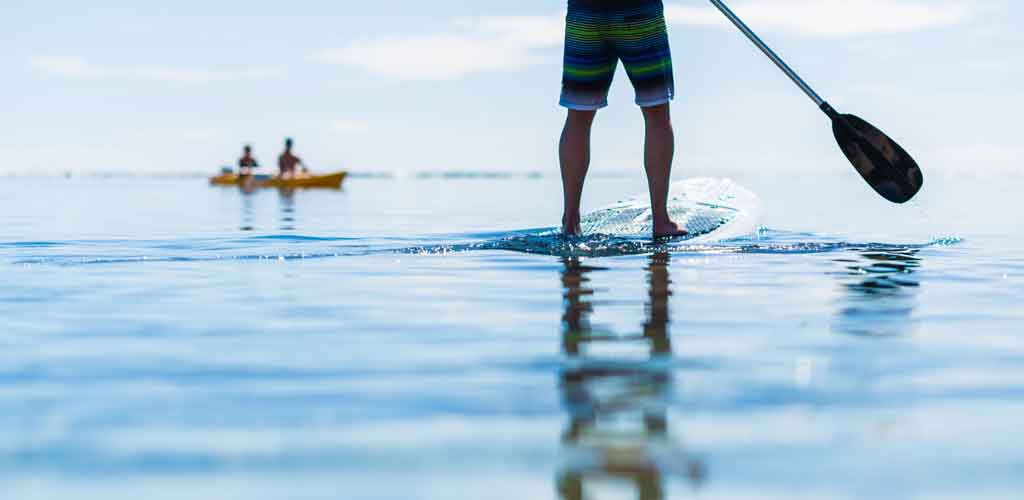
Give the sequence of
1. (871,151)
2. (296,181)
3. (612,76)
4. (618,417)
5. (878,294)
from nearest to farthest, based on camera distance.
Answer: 1. (618,417)
2. (878,294)
3. (612,76)
4. (871,151)
5. (296,181)

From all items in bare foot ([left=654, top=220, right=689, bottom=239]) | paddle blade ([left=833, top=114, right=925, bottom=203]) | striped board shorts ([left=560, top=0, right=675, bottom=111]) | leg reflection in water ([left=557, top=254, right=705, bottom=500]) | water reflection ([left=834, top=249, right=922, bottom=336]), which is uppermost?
striped board shorts ([left=560, top=0, right=675, bottom=111])

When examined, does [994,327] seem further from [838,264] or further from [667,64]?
[667,64]

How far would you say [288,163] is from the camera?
1118 inches

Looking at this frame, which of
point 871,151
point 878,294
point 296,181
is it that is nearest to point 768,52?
point 871,151

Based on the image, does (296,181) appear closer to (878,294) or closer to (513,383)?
(878,294)

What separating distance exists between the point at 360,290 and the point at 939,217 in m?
9.86

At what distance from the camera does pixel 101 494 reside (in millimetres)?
1587

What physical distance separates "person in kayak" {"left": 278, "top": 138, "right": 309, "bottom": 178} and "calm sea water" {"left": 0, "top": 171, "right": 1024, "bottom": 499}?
23601mm

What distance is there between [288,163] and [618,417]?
27026 millimetres

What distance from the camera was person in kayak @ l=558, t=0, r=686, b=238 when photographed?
19.2 ft

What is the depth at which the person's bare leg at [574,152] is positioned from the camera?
20.0 ft

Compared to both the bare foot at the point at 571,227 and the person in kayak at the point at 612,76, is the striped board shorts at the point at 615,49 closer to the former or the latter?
the person in kayak at the point at 612,76

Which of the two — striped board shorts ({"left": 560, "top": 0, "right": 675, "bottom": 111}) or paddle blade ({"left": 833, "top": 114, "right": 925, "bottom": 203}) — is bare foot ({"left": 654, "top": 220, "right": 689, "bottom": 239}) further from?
paddle blade ({"left": 833, "top": 114, "right": 925, "bottom": 203})

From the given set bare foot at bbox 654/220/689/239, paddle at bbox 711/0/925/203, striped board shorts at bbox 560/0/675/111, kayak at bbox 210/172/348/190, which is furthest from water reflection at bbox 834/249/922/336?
kayak at bbox 210/172/348/190
